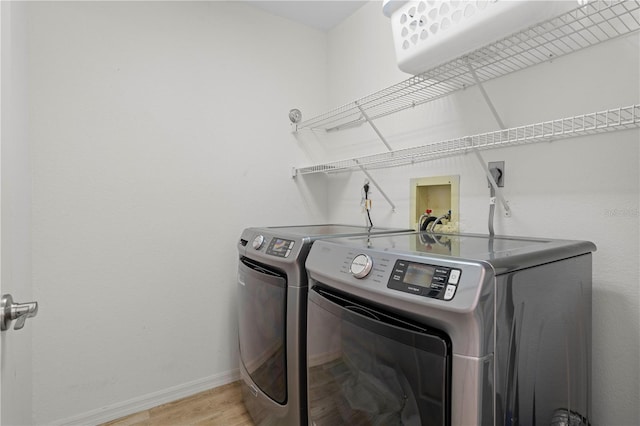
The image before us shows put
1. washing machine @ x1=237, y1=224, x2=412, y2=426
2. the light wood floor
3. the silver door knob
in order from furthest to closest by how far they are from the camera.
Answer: the light wood floor
washing machine @ x1=237, y1=224, x2=412, y2=426
the silver door knob

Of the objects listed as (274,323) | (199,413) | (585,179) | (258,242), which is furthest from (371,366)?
(199,413)

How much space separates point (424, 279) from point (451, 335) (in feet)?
0.43

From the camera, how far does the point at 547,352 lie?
895mm

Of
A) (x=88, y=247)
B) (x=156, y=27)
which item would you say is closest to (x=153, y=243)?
(x=88, y=247)

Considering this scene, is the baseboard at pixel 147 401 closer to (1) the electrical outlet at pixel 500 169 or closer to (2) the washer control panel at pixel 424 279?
(2) the washer control panel at pixel 424 279

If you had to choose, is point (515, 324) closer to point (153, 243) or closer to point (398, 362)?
point (398, 362)

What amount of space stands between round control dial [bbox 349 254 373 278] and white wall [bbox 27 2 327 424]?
4.37ft

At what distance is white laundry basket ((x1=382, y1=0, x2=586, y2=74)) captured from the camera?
3.09 ft

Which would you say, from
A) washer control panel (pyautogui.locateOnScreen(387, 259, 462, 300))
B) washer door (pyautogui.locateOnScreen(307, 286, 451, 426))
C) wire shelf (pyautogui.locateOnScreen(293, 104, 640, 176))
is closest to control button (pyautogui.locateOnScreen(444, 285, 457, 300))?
washer control panel (pyautogui.locateOnScreen(387, 259, 462, 300))

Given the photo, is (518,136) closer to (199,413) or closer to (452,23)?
(452,23)

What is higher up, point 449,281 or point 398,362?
point 449,281

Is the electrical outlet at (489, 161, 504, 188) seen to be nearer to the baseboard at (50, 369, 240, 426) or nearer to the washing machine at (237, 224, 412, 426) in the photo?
the washing machine at (237, 224, 412, 426)

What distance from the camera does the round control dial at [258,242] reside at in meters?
1.59

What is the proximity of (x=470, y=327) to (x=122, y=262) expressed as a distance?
5.79ft
